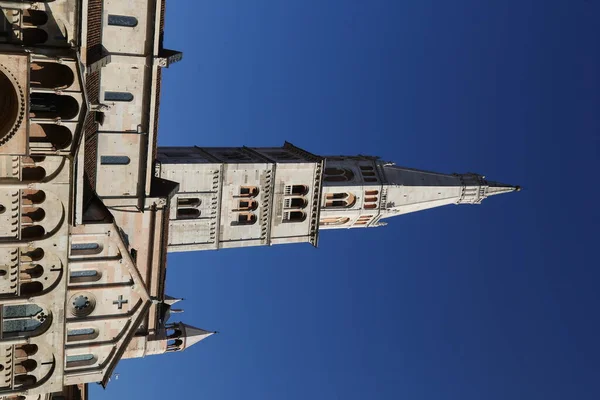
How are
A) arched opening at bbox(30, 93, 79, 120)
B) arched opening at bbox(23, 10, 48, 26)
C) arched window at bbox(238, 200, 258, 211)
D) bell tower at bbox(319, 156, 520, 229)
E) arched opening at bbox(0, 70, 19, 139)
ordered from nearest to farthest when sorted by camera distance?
arched opening at bbox(0, 70, 19, 139), arched opening at bbox(23, 10, 48, 26), arched opening at bbox(30, 93, 79, 120), arched window at bbox(238, 200, 258, 211), bell tower at bbox(319, 156, 520, 229)

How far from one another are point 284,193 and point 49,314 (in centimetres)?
1815

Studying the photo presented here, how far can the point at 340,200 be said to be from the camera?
5156 centimetres

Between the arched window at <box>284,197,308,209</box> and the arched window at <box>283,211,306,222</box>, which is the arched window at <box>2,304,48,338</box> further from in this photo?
the arched window at <box>284,197,308,209</box>

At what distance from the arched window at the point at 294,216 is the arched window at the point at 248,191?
2.68 meters

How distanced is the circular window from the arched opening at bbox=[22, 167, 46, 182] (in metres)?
7.35

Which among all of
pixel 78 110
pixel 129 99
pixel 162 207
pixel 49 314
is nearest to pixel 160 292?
pixel 162 207

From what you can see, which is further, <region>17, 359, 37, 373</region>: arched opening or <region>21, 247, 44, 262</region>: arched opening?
<region>17, 359, 37, 373</region>: arched opening

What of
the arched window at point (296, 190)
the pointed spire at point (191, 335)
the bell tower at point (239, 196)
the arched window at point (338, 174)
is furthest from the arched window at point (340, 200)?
the pointed spire at point (191, 335)

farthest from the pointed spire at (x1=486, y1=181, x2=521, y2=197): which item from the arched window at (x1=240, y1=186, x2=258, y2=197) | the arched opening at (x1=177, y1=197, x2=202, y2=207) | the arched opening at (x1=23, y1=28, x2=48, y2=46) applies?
the arched opening at (x1=23, y1=28, x2=48, y2=46)

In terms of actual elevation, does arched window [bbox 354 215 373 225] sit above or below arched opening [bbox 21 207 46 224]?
below

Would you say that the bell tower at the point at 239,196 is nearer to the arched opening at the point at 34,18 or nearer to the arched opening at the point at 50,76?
the arched opening at the point at 50,76

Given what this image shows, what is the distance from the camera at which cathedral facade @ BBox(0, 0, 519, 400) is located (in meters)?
32.4

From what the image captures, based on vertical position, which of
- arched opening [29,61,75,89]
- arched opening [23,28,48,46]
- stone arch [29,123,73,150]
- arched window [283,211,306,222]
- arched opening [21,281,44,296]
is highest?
arched opening [23,28,48,46]

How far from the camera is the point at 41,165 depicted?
33719mm
